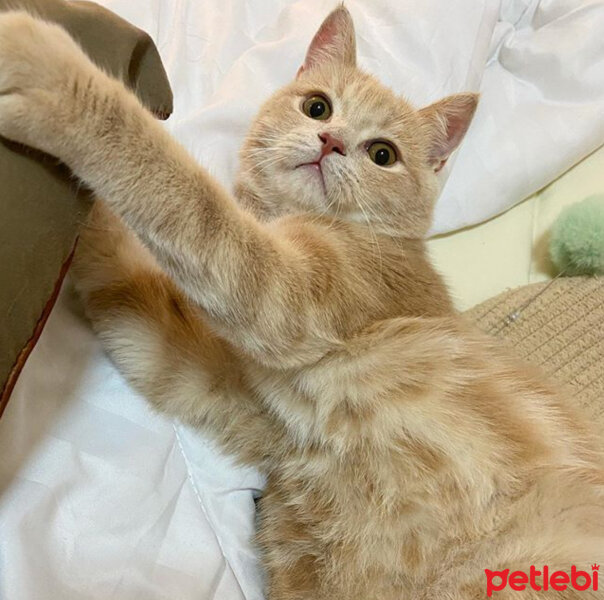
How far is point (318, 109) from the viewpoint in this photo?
4.28ft

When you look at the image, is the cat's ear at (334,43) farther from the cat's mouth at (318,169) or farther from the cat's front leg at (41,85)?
the cat's front leg at (41,85)

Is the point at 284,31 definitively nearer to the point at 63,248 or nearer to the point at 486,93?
the point at 486,93

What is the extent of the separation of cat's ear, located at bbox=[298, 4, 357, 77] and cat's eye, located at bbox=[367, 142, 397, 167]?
8.6 inches

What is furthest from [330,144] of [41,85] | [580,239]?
[580,239]

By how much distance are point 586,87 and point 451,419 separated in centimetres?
112

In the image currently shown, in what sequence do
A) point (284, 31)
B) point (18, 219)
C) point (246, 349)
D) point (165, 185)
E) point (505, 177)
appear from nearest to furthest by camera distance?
point (18, 219) < point (165, 185) < point (246, 349) < point (284, 31) < point (505, 177)

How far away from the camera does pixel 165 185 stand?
0.88 metres

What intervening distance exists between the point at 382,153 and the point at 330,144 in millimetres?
141

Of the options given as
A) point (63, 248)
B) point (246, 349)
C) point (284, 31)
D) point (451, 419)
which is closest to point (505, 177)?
point (284, 31)

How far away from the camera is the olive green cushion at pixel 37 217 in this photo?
724mm

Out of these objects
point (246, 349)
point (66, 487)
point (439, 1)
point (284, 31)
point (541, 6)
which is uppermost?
point (541, 6)

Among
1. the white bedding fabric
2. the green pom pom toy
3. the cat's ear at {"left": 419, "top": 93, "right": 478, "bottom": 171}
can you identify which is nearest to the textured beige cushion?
the green pom pom toy

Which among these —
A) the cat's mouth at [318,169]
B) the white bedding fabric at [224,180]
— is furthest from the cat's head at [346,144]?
the white bedding fabric at [224,180]

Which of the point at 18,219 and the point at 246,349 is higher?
the point at 18,219
